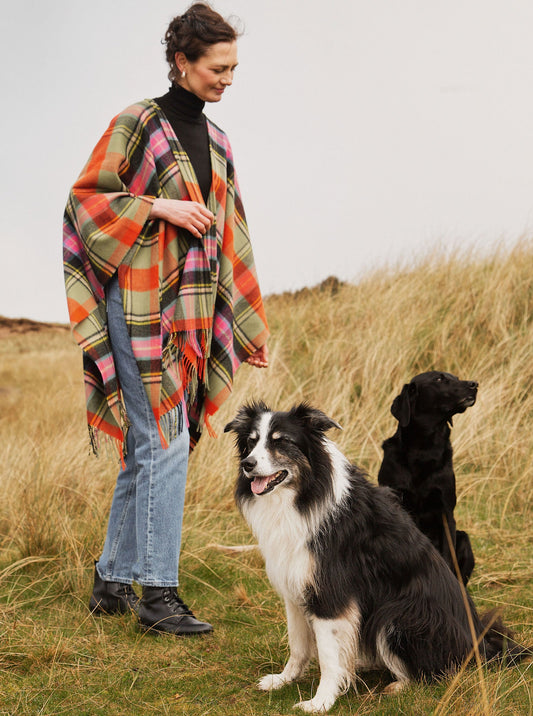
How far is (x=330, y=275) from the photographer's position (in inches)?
340

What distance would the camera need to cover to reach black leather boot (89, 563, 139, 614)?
3.36m

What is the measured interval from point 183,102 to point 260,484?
5.78ft

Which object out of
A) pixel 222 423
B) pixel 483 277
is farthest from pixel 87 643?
pixel 483 277

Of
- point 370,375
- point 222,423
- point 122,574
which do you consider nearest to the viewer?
point 122,574

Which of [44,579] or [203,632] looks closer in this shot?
[203,632]

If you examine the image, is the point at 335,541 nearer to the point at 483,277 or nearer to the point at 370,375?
the point at 370,375

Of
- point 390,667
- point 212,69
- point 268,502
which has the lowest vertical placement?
point 390,667

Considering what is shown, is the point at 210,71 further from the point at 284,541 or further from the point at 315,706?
the point at 315,706

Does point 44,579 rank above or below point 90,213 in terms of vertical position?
below

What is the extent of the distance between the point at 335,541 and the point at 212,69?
202 cm

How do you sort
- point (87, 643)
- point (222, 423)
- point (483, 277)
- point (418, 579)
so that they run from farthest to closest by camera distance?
point (483, 277), point (222, 423), point (87, 643), point (418, 579)

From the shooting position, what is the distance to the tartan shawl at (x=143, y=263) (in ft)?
10.1

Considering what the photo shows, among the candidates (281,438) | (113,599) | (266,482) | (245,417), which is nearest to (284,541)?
(266,482)

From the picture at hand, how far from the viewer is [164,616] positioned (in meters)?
3.14
